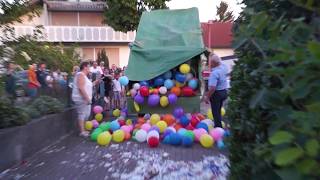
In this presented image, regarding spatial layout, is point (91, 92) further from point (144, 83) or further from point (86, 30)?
point (86, 30)

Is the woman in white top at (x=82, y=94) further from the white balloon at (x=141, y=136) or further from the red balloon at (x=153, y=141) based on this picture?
the red balloon at (x=153, y=141)

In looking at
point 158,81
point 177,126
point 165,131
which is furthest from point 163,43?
point 165,131

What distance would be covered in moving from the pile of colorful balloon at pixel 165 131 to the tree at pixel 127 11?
14942 millimetres

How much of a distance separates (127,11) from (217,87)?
17230 millimetres

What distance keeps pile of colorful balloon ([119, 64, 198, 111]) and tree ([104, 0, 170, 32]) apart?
13525 mm

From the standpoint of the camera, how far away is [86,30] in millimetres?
40969

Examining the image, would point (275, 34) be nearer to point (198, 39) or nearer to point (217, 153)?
point (217, 153)

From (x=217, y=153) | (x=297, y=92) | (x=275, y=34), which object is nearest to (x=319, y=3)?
(x=275, y=34)

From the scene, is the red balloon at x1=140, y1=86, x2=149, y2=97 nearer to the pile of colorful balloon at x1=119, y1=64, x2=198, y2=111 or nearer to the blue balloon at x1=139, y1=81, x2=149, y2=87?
the pile of colorful balloon at x1=119, y1=64, x2=198, y2=111

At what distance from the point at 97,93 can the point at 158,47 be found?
3.45m

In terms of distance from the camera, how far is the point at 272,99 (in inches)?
65.4

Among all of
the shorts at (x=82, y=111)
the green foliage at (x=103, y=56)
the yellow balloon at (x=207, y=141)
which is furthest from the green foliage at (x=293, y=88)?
the green foliage at (x=103, y=56)

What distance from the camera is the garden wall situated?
6652 mm

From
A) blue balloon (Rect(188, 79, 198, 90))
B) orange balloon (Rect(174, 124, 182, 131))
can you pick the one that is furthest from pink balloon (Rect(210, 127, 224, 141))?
blue balloon (Rect(188, 79, 198, 90))
